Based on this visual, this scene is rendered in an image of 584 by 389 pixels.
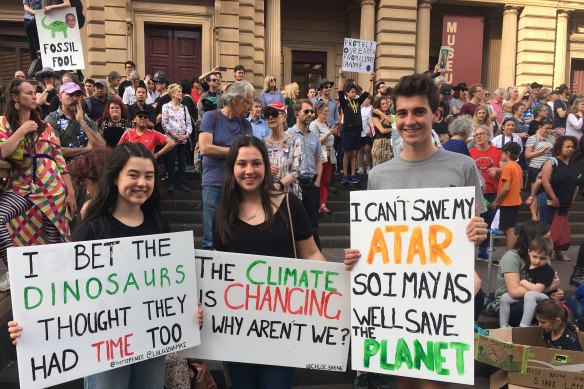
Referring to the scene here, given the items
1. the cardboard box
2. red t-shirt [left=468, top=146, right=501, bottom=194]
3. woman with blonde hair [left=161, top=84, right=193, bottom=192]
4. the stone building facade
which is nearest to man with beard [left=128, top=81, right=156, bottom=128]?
woman with blonde hair [left=161, top=84, right=193, bottom=192]

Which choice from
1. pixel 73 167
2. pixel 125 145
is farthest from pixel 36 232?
pixel 125 145

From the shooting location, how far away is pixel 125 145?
2605 millimetres

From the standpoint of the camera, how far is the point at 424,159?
2.43m

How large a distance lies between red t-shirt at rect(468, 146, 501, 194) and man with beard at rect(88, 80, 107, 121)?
18.0 ft

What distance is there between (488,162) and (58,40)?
7165 millimetres

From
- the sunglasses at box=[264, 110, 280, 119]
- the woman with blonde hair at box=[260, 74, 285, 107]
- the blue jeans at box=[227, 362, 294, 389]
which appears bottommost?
the blue jeans at box=[227, 362, 294, 389]

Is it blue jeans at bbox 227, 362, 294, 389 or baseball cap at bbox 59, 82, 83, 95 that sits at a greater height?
baseball cap at bbox 59, 82, 83, 95

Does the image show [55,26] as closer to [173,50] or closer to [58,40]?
[58,40]

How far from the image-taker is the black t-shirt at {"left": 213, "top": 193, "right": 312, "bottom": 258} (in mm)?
2670

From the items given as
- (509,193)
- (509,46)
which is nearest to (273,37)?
(509,46)

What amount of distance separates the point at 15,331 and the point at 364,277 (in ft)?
5.26

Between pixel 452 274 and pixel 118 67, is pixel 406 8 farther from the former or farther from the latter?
pixel 452 274

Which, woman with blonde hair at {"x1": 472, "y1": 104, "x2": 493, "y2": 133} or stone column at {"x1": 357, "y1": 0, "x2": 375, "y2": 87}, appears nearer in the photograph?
woman with blonde hair at {"x1": 472, "y1": 104, "x2": 493, "y2": 133}

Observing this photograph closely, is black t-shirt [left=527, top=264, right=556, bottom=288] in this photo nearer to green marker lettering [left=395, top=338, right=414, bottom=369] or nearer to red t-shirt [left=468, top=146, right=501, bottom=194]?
green marker lettering [left=395, top=338, right=414, bottom=369]
